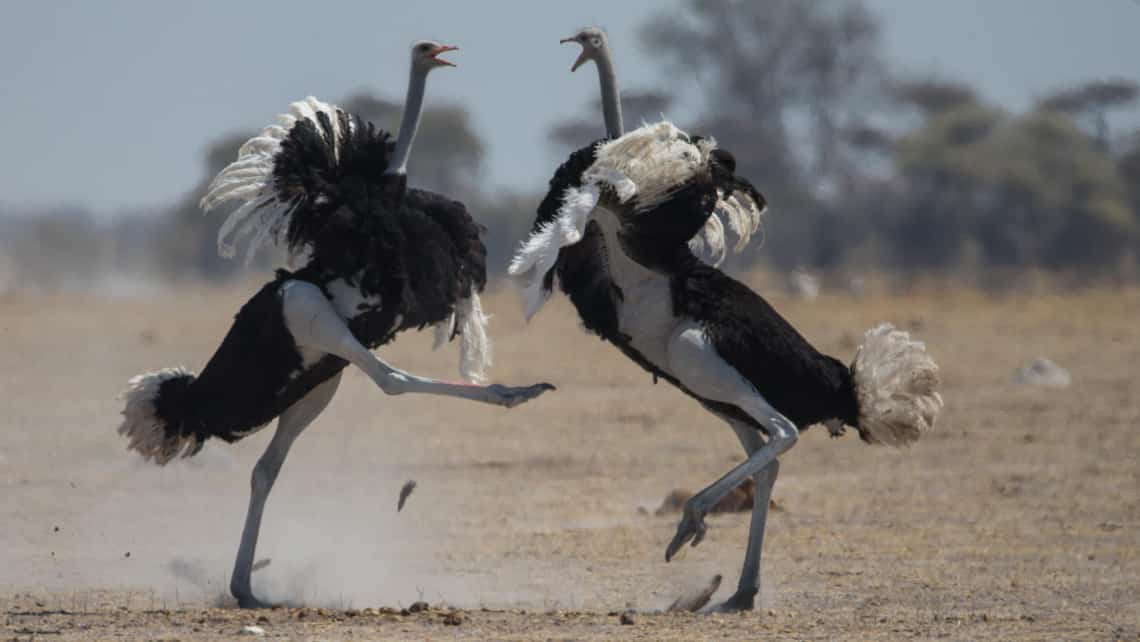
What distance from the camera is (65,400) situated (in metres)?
17.8

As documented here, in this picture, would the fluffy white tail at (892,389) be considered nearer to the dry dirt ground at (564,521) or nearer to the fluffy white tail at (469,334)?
the dry dirt ground at (564,521)

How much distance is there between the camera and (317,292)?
8820mm

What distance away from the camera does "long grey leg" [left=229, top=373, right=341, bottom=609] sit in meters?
9.02

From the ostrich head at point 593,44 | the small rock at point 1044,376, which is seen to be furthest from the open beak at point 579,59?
the small rock at point 1044,376

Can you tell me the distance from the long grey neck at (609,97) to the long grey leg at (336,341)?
4.57ft

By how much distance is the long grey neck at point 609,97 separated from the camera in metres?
9.30

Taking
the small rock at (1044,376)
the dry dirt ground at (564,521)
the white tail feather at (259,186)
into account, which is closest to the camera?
the dry dirt ground at (564,521)

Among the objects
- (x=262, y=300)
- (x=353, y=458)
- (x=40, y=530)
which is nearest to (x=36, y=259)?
(x=353, y=458)

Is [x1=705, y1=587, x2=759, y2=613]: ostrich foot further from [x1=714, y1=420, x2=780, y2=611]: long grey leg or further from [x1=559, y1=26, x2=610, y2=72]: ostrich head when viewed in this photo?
[x1=559, y1=26, x2=610, y2=72]: ostrich head

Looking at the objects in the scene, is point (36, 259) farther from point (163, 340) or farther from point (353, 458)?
point (353, 458)

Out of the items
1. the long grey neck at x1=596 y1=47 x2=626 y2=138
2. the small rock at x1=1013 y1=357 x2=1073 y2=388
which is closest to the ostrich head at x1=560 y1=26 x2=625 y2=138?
the long grey neck at x1=596 y1=47 x2=626 y2=138

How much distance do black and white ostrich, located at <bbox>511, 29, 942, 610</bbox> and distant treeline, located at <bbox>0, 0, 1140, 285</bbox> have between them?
25.6 meters

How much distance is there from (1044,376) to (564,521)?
27.5ft

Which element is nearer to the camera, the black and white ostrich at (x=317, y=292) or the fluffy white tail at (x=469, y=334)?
the black and white ostrich at (x=317, y=292)
